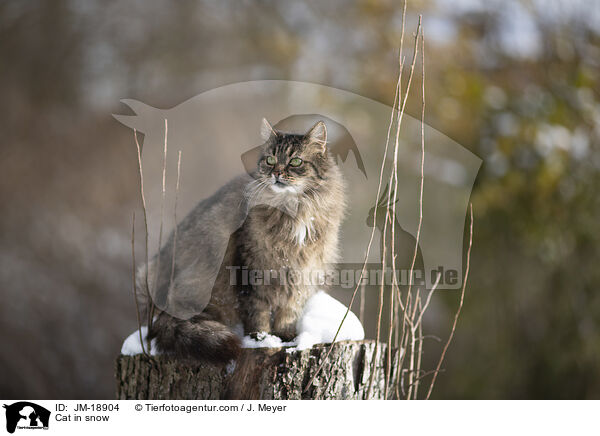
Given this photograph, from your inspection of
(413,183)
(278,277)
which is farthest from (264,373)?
(413,183)

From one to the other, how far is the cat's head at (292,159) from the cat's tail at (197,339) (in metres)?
0.47

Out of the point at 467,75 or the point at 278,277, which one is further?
the point at 467,75

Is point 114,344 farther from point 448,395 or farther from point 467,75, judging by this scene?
point 467,75

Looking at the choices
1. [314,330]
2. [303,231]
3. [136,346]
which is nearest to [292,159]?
[303,231]

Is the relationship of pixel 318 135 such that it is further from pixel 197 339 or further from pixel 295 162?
pixel 197 339

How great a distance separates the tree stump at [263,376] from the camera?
159 cm

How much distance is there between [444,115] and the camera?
4.07 m

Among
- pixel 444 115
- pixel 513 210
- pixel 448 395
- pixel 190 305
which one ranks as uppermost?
pixel 444 115

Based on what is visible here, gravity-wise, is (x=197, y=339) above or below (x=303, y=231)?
below

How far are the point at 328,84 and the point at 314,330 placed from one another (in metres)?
2.74

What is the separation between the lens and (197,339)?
1.56m

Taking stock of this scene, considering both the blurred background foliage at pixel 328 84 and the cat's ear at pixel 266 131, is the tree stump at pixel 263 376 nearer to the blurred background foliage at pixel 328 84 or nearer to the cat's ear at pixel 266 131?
the cat's ear at pixel 266 131

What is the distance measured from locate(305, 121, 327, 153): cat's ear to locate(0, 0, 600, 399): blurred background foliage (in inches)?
93.1
